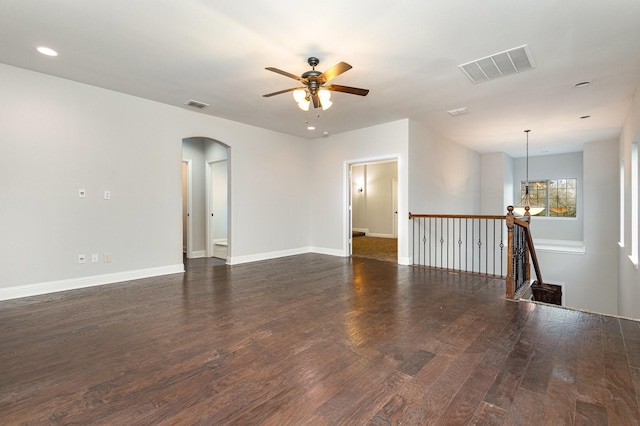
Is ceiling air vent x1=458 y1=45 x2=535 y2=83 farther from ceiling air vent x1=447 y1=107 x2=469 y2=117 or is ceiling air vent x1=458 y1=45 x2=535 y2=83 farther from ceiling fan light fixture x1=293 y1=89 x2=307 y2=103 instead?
ceiling fan light fixture x1=293 y1=89 x2=307 y2=103

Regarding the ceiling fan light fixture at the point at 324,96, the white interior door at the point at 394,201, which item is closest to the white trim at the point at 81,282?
the ceiling fan light fixture at the point at 324,96

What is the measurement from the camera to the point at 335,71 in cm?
300

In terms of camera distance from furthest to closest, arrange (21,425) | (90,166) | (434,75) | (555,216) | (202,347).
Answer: (555,216)
(90,166)
(434,75)
(202,347)
(21,425)

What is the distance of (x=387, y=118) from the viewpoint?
5.66 meters

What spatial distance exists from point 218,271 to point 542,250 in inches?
345

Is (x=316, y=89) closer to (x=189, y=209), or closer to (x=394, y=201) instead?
(x=189, y=209)

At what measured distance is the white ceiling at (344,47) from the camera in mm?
2572

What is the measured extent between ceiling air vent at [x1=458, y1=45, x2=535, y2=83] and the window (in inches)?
310

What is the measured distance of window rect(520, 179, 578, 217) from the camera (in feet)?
31.0

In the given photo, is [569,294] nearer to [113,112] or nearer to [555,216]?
[555,216]

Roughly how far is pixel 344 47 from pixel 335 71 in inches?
14.0

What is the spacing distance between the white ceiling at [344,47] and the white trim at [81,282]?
263 cm

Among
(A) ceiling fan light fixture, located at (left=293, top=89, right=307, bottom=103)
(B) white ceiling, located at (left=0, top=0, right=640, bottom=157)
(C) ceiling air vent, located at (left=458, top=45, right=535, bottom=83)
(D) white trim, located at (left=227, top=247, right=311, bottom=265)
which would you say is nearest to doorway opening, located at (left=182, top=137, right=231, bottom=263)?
(D) white trim, located at (left=227, top=247, right=311, bottom=265)

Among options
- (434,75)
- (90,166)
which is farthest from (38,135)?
(434,75)
